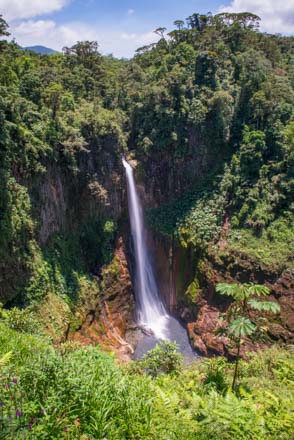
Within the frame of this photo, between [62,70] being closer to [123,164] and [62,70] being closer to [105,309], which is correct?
[123,164]

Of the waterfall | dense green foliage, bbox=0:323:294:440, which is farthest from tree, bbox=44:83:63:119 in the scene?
dense green foliage, bbox=0:323:294:440

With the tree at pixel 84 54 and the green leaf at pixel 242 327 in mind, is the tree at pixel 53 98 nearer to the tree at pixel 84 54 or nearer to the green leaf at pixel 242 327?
the tree at pixel 84 54

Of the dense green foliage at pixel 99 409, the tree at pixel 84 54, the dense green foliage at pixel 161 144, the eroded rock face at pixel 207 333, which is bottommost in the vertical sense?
the eroded rock face at pixel 207 333

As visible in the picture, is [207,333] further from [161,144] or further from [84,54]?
[84,54]

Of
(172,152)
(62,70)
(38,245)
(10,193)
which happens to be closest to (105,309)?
(38,245)

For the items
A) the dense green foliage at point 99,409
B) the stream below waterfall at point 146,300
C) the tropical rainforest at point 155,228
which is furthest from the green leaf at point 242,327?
the stream below waterfall at point 146,300

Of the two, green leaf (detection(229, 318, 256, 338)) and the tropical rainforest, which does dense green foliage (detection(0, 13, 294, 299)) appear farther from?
green leaf (detection(229, 318, 256, 338))

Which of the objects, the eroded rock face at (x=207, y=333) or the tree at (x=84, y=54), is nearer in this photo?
the eroded rock face at (x=207, y=333)
